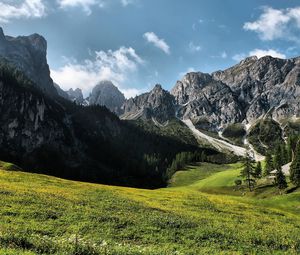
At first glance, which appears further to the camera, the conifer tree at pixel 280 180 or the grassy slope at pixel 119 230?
the conifer tree at pixel 280 180

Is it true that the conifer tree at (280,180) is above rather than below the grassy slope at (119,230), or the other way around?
above

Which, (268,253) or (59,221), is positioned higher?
(59,221)

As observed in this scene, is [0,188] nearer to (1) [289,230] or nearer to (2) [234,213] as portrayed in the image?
(2) [234,213]

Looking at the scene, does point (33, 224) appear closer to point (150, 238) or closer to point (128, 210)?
point (150, 238)

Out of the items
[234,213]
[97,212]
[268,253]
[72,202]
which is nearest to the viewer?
[268,253]

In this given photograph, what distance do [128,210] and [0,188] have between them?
1552 centimetres

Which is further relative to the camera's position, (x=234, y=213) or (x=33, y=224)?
(x=234, y=213)

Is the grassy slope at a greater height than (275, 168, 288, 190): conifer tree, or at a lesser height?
lesser

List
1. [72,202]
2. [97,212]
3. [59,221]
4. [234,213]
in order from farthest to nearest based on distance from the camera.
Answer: [234,213] → [72,202] → [97,212] → [59,221]

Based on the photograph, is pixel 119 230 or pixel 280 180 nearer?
pixel 119 230

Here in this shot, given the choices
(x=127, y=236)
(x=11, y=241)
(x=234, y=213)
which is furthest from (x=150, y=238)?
(x=234, y=213)

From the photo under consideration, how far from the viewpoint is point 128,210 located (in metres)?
39.0

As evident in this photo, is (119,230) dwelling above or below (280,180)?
below

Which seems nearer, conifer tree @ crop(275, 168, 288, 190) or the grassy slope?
the grassy slope
